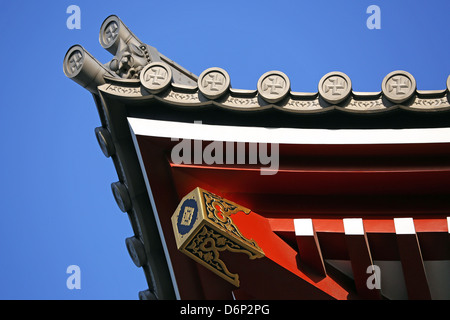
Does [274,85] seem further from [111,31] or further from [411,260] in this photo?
[111,31]

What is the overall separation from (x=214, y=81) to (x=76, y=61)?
5.32 feet

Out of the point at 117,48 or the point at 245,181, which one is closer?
the point at 245,181

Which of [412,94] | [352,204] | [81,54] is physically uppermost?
[81,54]

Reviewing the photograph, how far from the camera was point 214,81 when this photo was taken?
750 cm

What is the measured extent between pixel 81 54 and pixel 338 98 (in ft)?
9.47

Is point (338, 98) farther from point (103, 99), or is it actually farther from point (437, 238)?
point (103, 99)

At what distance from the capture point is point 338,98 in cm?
721

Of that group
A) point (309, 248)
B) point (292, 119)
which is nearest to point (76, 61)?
point (292, 119)

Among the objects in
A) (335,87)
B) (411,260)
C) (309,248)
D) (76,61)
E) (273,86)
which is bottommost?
(411,260)

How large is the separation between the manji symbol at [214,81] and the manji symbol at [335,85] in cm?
110

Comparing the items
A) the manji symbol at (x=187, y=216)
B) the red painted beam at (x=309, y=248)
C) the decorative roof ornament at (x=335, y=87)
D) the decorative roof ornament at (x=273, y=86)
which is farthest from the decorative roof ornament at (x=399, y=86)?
the manji symbol at (x=187, y=216)

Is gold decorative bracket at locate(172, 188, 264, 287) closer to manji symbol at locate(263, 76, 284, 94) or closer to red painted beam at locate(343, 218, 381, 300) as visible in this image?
red painted beam at locate(343, 218, 381, 300)

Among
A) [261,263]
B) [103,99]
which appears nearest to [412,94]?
[261,263]

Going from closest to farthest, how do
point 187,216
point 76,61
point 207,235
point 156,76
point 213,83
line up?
point 207,235 → point 187,216 → point 213,83 → point 156,76 → point 76,61
